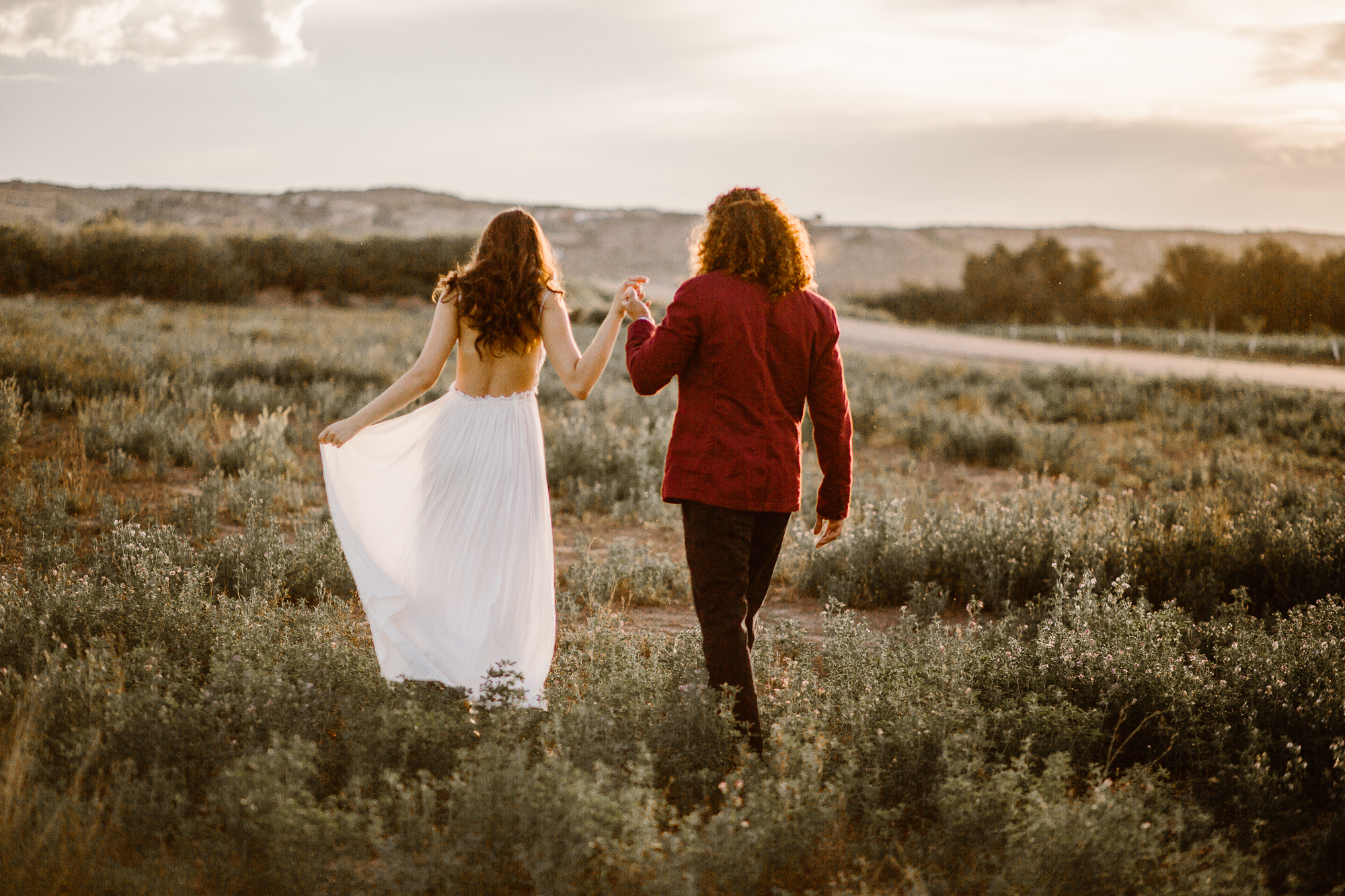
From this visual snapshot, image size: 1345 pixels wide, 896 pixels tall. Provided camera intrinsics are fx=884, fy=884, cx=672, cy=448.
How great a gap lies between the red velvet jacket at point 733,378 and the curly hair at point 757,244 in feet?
0.16

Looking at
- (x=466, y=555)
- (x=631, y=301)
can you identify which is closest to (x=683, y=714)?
(x=466, y=555)

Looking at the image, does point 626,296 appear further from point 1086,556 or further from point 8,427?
point 8,427

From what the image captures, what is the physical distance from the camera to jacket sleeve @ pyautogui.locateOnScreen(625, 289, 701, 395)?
325 centimetres

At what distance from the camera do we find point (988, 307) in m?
48.7

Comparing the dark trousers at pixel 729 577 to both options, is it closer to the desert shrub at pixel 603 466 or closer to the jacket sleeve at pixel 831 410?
the jacket sleeve at pixel 831 410

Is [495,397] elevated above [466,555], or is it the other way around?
[495,397]

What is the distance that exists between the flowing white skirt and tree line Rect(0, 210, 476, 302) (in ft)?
92.7

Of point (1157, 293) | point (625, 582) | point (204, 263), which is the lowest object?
point (625, 582)

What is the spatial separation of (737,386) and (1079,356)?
2288 cm

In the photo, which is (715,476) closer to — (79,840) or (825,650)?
(825,650)

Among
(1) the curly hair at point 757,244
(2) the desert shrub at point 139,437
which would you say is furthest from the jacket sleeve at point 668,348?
(2) the desert shrub at point 139,437

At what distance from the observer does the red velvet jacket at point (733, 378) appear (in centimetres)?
326

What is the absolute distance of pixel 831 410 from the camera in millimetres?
3465

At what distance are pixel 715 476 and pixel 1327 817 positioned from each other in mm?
2740
